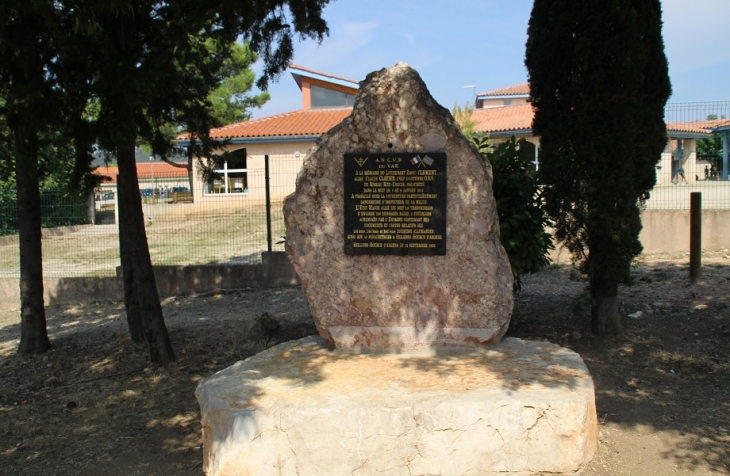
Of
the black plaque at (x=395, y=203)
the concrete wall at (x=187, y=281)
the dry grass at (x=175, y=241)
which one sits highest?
the black plaque at (x=395, y=203)

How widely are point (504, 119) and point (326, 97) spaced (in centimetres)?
767

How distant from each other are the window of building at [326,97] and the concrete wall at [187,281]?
1710 centimetres

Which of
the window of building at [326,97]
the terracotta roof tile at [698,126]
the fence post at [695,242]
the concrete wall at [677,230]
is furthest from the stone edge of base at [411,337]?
the window of building at [326,97]

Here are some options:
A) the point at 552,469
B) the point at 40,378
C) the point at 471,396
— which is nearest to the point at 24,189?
the point at 40,378

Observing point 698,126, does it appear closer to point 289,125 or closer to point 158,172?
point 289,125

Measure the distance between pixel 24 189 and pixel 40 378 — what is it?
2.08 meters

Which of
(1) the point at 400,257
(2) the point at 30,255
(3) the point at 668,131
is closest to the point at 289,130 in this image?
(3) the point at 668,131

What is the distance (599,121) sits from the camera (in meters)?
6.16

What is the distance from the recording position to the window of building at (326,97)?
26953mm

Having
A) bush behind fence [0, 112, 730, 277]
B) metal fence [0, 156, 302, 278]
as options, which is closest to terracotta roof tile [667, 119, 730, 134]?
bush behind fence [0, 112, 730, 277]

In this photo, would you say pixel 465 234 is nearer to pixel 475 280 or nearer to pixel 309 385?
pixel 475 280

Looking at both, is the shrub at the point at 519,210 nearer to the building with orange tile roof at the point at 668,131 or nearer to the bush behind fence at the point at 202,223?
the building with orange tile roof at the point at 668,131

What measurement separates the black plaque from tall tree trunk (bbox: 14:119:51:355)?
12.3 feet

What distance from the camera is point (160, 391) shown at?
241 inches
